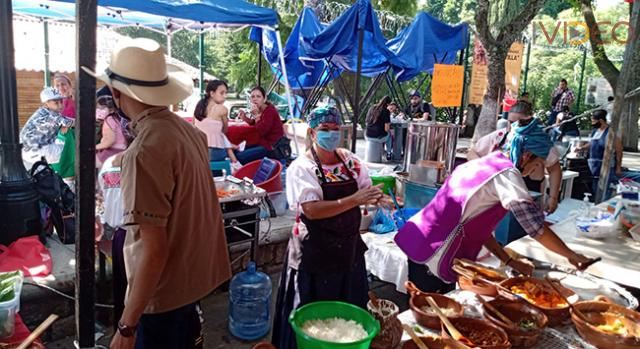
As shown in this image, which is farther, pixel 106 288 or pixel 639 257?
pixel 106 288

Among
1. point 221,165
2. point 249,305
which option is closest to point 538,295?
point 249,305

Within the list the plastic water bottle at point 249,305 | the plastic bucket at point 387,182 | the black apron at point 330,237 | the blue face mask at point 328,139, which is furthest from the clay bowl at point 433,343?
the plastic bucket at point 387,182

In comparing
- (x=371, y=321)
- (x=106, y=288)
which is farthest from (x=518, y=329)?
(x=106, y=288)

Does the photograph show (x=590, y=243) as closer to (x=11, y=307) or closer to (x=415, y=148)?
(x=415, y=148)

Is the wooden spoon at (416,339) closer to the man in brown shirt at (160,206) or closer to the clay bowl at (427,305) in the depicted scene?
the clay bowl at (427,305)

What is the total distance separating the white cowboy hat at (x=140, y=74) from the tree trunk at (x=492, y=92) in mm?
9849

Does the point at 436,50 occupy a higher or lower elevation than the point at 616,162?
higher

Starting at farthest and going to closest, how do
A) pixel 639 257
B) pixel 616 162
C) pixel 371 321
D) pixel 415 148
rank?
pixel 616 162, pixel 415 148, pixel 639 257, pixel 371 321

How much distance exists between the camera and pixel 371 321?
1.74m

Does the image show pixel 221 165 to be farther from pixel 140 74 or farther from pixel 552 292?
pixel 552 292

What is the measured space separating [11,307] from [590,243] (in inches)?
145

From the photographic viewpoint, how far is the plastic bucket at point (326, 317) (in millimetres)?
1558

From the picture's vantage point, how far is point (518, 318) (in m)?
2.11

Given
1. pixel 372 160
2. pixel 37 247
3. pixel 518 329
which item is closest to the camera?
pixel 518 329
